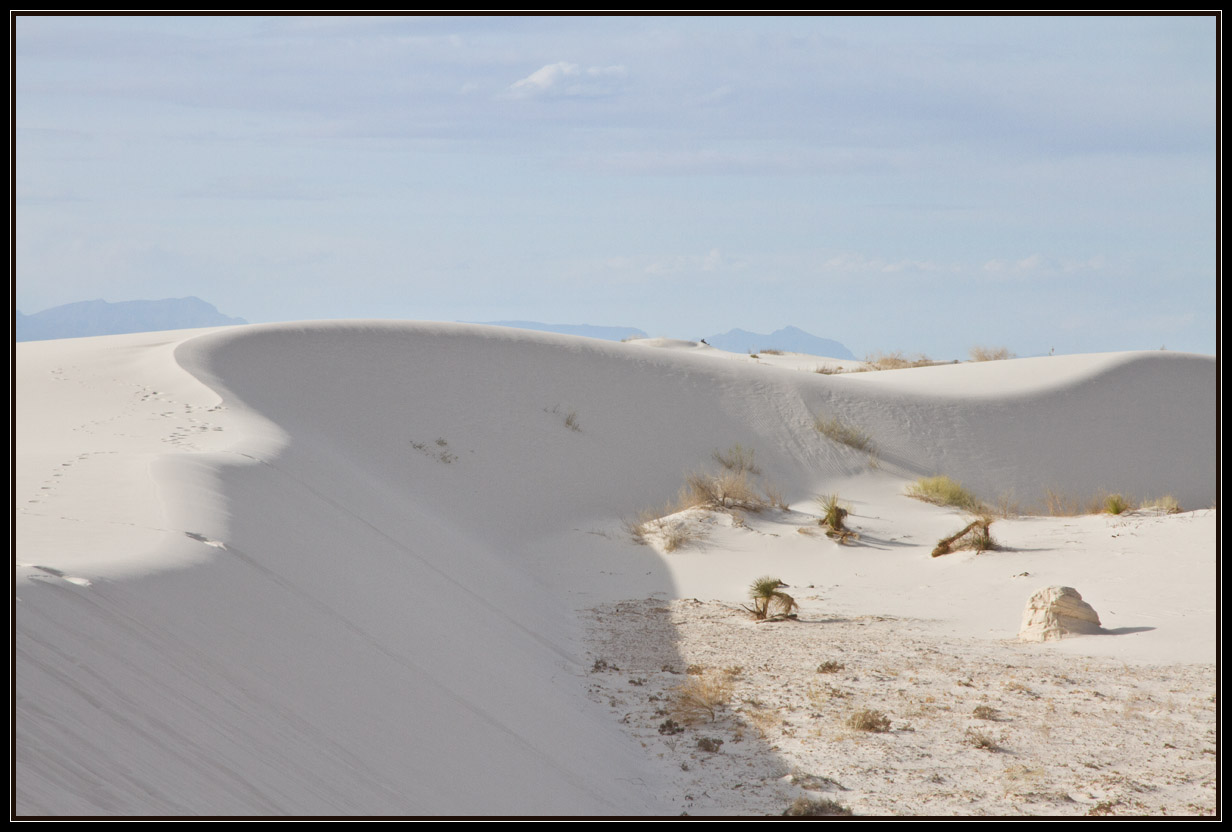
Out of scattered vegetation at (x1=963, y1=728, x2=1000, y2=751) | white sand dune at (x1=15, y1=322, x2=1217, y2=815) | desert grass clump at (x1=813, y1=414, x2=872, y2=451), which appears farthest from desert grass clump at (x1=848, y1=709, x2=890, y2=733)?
desert grass clump at (x1=813, y1=414, x2=872, y2=451)

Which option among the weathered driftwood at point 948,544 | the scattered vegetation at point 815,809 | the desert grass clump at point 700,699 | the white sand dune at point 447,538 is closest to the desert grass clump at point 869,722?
the desert grass clump at point 700,699

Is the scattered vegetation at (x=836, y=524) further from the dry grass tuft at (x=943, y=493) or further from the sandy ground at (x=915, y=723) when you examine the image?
the sandy ground at (x=915, y=723)

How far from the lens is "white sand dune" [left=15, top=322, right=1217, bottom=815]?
3.14 meters

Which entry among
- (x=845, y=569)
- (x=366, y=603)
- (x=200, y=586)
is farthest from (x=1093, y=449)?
(x=200, y=586)

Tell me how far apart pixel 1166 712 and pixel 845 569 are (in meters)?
4.97

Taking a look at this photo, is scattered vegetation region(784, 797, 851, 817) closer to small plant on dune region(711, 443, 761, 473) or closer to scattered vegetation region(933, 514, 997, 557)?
scattered vegetation region(933, 514, 997, 557)

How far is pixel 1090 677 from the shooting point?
653 centimetres

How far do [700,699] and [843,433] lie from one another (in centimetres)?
1140

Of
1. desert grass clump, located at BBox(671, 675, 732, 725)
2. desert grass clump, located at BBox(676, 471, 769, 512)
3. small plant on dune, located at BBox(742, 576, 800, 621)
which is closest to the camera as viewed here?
desert grass clump, located at BBox(671, 675, 732, 725)

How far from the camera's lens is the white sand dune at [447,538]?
314 cm

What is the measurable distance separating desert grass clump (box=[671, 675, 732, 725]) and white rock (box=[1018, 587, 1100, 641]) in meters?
2.91

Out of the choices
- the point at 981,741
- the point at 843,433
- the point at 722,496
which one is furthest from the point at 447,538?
the point at 843,433

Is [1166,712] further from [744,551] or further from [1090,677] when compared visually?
[744,551]

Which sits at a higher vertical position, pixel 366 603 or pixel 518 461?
pixel 366 603
